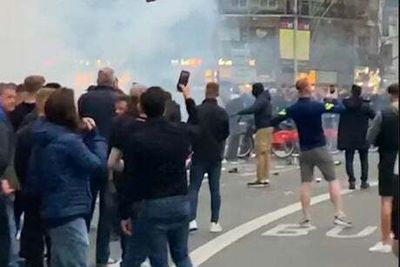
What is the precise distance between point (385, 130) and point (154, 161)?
3.98 metres

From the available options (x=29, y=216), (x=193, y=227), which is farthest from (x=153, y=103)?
(x=193, y=227)

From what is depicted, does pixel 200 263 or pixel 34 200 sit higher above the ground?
pixel 34 200

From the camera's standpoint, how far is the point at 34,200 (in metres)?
8.55

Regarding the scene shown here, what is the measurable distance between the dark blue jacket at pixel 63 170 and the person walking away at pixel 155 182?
A: 0.26 meters

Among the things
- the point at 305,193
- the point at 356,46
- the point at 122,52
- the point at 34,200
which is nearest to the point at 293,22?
the point at 356,46

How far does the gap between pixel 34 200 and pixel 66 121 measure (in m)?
0.90

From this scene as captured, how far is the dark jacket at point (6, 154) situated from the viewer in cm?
878

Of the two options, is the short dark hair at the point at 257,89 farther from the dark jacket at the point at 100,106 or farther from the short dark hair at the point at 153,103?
the short dark hair at the point at 153,103

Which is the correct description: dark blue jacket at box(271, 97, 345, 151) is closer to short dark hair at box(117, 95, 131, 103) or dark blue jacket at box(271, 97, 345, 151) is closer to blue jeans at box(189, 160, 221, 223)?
blue jeans at box(189, 160, 221, 223)

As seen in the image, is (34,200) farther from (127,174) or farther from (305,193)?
(305,193)

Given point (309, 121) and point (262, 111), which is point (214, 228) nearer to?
point (309, 121)

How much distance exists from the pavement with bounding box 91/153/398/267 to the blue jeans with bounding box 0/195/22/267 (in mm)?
2266

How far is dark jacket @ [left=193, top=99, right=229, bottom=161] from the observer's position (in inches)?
504

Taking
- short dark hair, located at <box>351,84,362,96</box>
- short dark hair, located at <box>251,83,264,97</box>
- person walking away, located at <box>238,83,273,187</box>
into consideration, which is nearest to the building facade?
person walking away, located at <box>238,83,273,187</box>
